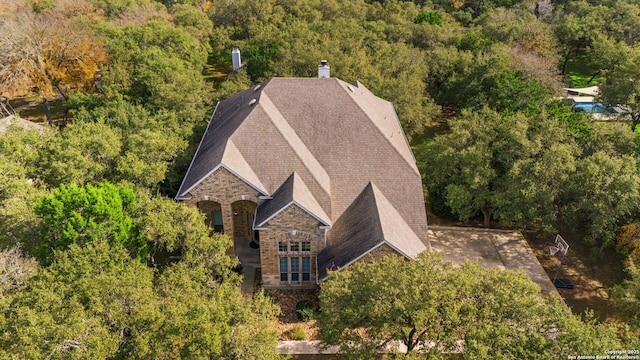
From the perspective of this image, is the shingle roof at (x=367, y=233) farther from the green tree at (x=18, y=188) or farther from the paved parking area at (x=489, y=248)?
the green tree at (x=18, y=188)

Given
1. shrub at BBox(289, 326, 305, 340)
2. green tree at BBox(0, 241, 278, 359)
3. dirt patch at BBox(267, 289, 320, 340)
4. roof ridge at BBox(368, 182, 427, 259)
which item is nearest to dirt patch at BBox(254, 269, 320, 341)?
dirt patch at BBox(267, 289, 320, 340)

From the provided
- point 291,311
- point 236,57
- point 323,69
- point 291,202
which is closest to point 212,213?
point 291,202

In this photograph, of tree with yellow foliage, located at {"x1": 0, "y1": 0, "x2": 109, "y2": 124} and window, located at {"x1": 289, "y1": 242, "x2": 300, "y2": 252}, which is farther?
tree with yellow foliage, located at {"x1": 0, "y1": 0, "x2": 109, "y2": 124}

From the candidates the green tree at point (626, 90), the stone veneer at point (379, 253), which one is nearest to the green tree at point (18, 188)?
the stone veneer at point (379, 253)

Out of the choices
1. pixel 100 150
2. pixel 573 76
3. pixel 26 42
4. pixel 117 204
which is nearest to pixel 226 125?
pixel 100 150

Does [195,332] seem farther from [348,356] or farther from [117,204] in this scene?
[117,204]

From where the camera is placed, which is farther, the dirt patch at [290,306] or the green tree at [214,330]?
the dirt patch at [290,306]

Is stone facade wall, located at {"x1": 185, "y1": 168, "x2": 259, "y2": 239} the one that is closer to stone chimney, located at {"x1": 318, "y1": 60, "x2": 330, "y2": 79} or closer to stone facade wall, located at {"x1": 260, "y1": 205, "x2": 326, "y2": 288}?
stone facade wall, located at {"x1": 260, "y1": 205, "x2": 326, "y2": 288}
